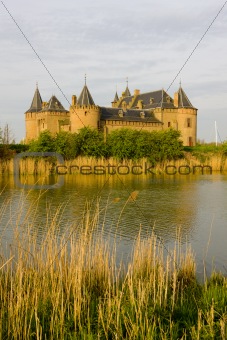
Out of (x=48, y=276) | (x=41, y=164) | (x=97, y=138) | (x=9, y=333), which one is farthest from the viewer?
(x=97, y=138)

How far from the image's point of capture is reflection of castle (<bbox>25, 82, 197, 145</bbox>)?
38.8 m

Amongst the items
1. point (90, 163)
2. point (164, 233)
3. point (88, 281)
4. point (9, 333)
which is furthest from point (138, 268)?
point (90, 163)

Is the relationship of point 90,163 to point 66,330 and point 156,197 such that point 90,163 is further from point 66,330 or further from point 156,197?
point 66,330

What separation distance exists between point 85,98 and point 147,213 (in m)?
29.8

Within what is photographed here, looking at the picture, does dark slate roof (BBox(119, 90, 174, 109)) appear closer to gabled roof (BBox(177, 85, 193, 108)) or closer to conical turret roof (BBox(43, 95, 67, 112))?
gabled roof (BBox(177, 85, 193, 108))

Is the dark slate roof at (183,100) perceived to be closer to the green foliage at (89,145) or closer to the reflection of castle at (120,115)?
the reflection of castle at (120,115)

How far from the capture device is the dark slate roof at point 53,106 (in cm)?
4078

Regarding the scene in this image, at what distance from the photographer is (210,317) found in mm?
3209

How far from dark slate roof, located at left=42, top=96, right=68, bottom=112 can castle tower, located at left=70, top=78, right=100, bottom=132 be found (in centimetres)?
235

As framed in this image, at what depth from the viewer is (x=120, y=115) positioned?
41.2 m

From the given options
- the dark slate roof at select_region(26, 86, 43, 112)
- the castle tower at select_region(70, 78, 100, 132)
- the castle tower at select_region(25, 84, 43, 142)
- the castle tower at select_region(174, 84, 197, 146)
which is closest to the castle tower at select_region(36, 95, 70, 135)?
the castle tower at select_region(70, 78, 100, 132)

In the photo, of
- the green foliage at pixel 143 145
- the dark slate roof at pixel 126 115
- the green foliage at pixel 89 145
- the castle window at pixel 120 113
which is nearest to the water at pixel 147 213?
the green foliage at pixel 89 145

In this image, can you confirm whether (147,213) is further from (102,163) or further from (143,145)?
(143,145)

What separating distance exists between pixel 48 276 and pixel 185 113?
4033cm
